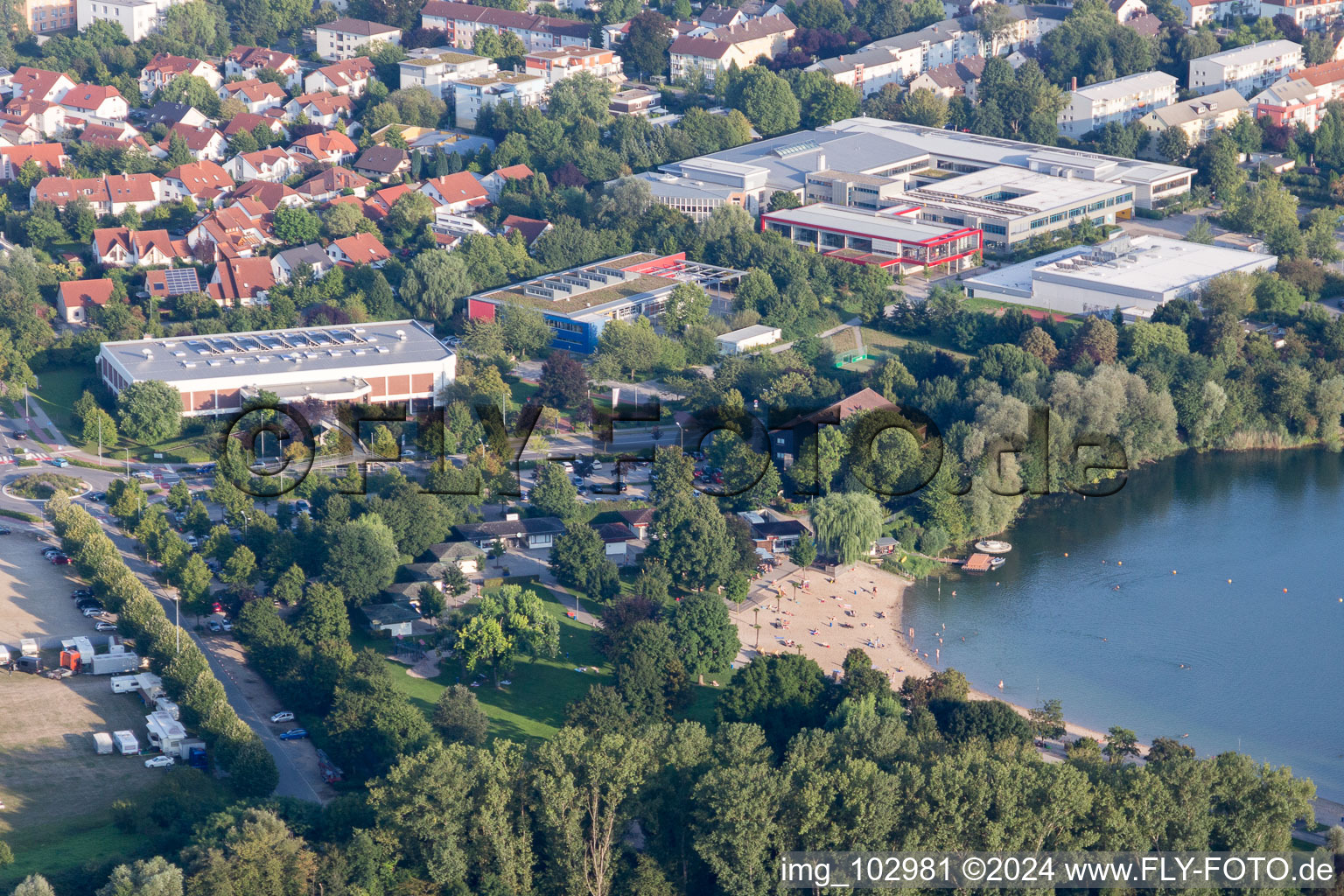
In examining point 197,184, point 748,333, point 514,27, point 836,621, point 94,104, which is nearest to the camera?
point 836,621

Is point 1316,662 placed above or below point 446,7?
below

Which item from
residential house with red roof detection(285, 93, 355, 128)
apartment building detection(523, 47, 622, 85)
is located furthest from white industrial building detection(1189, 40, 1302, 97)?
residential house with red roof detection(285, 93, 355, 128)

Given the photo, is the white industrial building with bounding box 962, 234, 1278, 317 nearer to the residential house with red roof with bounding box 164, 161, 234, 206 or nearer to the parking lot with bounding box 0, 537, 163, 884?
the residential house with red roof with bounding box 164, 161, 234, 206

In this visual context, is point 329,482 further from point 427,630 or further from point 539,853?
point 539,853

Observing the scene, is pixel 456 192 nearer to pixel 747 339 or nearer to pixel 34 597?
pixel 747 339

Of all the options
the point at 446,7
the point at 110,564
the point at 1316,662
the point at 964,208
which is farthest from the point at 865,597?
the point at 446,7

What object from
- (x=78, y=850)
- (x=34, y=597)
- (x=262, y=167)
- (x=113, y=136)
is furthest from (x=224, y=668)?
(x=113, y=136)
